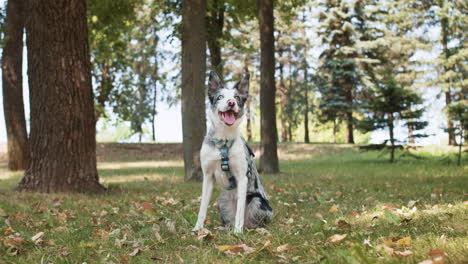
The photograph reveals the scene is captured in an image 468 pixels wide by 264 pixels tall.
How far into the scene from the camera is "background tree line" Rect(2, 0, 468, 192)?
8.12 m

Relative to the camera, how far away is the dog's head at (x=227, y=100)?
419cm

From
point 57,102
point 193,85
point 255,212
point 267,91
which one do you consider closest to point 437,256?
point 255,212

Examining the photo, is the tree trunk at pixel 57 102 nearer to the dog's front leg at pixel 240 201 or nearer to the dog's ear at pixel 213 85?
the dog's ear at pixel 213 85

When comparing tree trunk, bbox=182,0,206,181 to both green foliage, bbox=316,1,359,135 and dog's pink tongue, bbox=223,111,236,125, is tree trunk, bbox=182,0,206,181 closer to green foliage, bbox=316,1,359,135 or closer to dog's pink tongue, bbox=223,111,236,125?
dog's pink tongue, bbox=223,111,236,125

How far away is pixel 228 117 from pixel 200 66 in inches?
292

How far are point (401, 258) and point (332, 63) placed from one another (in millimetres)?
31729

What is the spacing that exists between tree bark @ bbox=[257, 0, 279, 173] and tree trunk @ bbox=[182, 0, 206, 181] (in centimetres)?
281

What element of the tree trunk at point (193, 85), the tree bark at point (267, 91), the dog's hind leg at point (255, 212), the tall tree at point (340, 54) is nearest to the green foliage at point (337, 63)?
the tall tree at point (340, 54)

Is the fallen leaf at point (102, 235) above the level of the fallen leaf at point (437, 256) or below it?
below

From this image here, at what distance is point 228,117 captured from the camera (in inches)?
167

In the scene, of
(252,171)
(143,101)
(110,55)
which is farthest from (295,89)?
(252,171)

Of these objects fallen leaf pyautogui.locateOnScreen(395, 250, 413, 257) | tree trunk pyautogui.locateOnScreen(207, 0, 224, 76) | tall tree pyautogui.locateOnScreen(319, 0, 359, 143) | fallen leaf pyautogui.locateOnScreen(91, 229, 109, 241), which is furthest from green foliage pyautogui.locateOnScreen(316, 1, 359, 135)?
fallen leaf pyautogui.locateOnScreen(395, 250, 413, 257)

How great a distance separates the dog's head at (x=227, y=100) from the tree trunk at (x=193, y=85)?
22.8 ft

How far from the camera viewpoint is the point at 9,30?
15648mm
